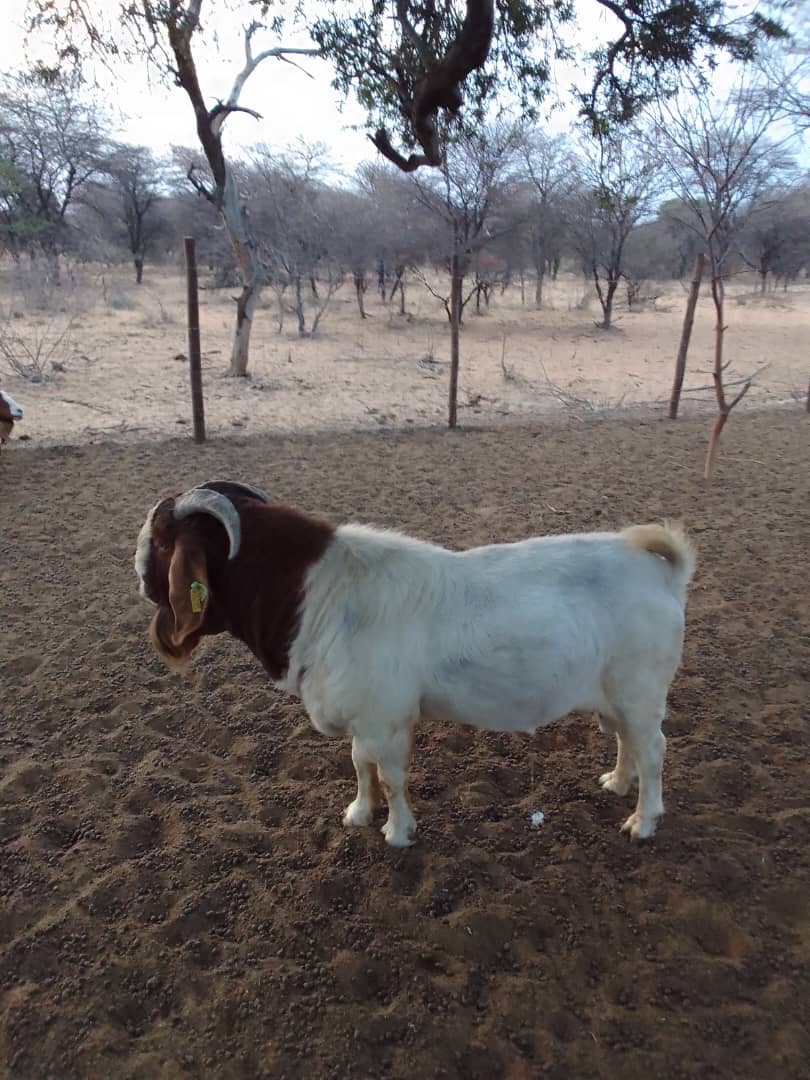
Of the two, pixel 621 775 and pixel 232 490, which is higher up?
pixel 232 490

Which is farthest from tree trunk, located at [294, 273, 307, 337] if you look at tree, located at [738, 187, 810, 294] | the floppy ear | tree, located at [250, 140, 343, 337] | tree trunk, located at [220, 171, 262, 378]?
the floppy ear

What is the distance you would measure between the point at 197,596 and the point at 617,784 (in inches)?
84.6

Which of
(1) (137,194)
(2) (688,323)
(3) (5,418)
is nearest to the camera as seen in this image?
(3) (5,418)

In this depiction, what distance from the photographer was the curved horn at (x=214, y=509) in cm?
246

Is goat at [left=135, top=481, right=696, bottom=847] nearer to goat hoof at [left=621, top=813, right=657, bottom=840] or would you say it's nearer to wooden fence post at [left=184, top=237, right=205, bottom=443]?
goat hoof at [left=621, top=813, right=657, bottom=840]

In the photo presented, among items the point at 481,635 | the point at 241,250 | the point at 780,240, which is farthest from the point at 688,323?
the point at 780,240

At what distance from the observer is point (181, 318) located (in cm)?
1980

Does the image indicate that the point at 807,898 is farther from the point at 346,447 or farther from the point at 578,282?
the point at 578,282

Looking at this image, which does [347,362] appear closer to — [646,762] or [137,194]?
[646,762]

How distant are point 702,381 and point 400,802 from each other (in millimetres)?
14213

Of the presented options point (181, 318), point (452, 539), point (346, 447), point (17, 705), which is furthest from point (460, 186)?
point (17, 705)

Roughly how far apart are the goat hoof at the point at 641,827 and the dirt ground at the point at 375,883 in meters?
0.07

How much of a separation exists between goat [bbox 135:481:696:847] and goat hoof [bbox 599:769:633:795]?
1.86 feet

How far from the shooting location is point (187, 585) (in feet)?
8.06
